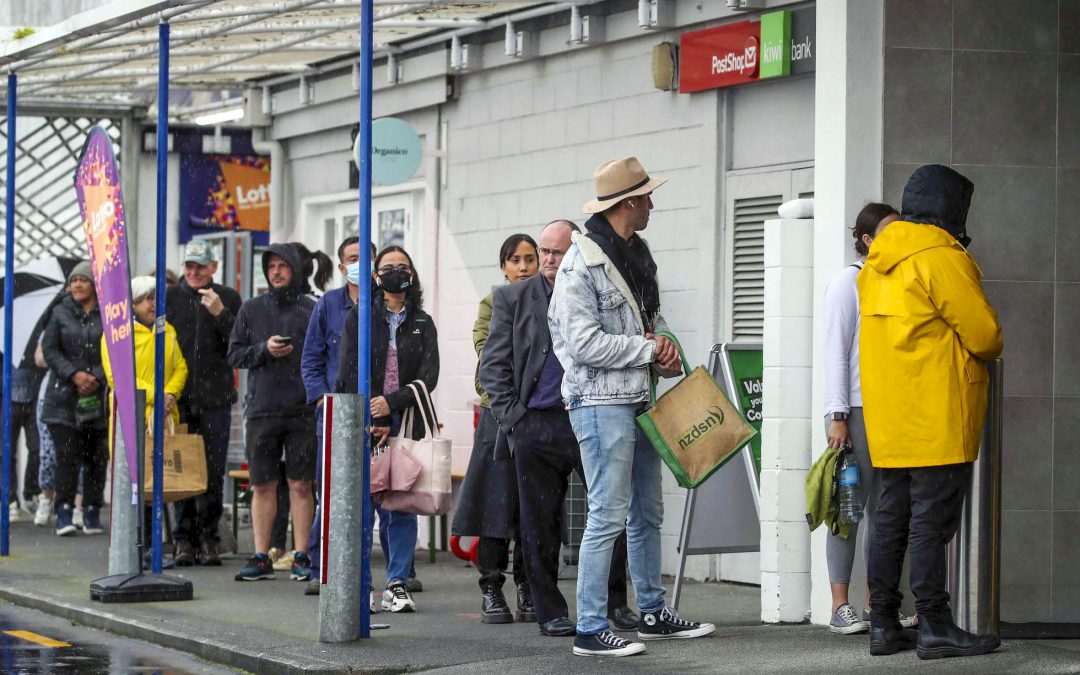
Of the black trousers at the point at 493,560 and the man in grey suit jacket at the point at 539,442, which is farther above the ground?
the man in grey suit jacket at the point at 539,442

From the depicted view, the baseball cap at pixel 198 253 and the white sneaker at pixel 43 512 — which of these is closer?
the baseball cap at pixel 198 253

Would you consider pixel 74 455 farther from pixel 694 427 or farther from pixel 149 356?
pixel 694 427

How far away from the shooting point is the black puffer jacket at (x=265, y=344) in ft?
36.3

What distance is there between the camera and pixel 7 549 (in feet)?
41.5

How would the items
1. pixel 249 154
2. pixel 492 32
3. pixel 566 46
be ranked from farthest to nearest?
pixel 249 154, pixel 492 32, pixel 566 46

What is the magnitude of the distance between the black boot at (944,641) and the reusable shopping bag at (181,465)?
555 centimetres

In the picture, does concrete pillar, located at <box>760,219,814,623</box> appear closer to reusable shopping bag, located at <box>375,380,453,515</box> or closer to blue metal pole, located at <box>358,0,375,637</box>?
reusable shopping bag, located at <box>375,380,453,515</box>

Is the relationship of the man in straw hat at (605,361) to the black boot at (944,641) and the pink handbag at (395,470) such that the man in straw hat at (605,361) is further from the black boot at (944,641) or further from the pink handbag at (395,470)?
the pink handbag at (395,470)

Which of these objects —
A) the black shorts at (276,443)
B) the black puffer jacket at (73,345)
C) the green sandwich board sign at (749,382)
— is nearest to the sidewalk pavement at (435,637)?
the black shorts at (276,443)

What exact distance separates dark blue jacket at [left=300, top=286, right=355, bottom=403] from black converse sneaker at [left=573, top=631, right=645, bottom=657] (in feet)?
10.4

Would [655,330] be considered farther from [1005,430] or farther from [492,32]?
[492,32]

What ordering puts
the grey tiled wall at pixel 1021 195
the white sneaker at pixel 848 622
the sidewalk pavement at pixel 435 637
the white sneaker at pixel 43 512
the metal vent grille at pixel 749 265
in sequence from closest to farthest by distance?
the sidewalk pavement at pixel 435 637, the white sneaker at pixel 848 622, the grey tiled wall at pixel 1021 195, the metal vent grille at pixel 749 265, the white sneaker at pixel 43 512

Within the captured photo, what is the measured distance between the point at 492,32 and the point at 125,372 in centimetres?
465

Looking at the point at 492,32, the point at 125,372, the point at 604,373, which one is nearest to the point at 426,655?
the point at 604,373
